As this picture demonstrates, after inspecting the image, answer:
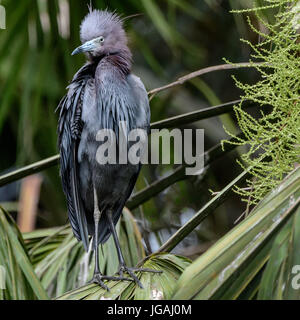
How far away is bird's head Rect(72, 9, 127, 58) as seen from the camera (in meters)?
1.90

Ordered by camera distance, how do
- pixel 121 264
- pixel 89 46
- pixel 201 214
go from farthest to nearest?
pixel 89 46 → pixel 121 264 → pixel 201 214

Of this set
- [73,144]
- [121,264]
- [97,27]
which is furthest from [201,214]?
[97,27]

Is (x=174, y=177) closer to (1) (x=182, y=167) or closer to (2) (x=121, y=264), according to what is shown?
(1) (x=182, y=167)

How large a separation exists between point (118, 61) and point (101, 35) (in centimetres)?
10

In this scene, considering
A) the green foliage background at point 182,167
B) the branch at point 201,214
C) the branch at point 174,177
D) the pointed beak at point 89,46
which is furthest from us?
the pointed beak at point 89,46

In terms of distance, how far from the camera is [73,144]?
178 cm

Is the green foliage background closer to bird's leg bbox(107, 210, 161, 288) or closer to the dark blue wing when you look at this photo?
bird's leg bbox(107, 210, 161, 288)

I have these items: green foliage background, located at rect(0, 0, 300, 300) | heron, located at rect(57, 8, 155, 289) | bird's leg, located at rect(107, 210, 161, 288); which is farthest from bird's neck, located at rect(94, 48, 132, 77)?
bird's leg, located at rect(107, 210, 161, 288)

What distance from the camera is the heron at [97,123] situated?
175cm

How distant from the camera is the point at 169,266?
131 cm

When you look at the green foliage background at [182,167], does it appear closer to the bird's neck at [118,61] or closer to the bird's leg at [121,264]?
the bird's leg at [121,264]

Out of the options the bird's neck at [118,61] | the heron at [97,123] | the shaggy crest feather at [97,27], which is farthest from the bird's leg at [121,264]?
the shaggy crest feather at [97,27]
